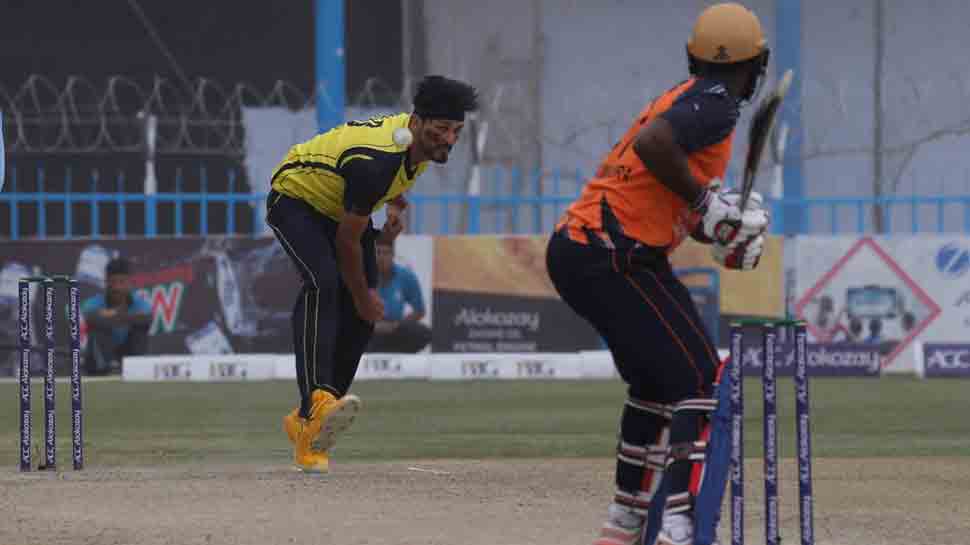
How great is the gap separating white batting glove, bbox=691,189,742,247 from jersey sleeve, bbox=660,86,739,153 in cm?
17

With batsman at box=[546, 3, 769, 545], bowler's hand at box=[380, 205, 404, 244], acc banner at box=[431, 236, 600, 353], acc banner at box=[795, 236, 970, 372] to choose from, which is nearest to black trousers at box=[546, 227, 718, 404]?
batsman at box=[546, 3, 769, 545]

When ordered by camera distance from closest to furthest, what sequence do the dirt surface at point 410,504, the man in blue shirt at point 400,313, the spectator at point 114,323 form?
the dirt surface at point 410,504 < the spectator at point 114,323 < the man in blue shirt at point 400,313

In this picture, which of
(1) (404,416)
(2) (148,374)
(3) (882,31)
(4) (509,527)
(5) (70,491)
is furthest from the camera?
(3) (882,31)

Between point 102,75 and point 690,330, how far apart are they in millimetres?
15913

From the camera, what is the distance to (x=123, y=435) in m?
12.5

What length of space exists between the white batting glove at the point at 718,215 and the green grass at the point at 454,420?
4.52 metres

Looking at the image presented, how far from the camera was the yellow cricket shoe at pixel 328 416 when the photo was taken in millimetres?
8898

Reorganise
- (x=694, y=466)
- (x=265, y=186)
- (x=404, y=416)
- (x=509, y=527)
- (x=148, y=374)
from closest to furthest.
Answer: (x=694, y=466), (x=509, y=527), (x=404, y=416), (x=148, y=374), (x=265, y=186)

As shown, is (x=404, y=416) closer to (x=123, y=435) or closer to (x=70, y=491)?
(x=123, y=435)

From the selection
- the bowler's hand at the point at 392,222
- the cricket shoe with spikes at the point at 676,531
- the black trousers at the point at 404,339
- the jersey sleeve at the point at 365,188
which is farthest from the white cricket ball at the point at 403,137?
the black trousers at the point at 404,339

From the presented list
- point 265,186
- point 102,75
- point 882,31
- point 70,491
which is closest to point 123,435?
point 70,491

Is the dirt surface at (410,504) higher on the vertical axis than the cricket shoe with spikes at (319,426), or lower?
lower

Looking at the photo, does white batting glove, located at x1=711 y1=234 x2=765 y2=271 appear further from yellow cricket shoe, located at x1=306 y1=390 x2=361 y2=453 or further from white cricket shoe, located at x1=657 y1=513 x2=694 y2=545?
yellow cricket shoe, located at x1=306 y1=390 x2=361 y2=453

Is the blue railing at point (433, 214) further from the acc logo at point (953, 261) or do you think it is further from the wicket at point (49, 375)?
the wicket at point (49, 375)
